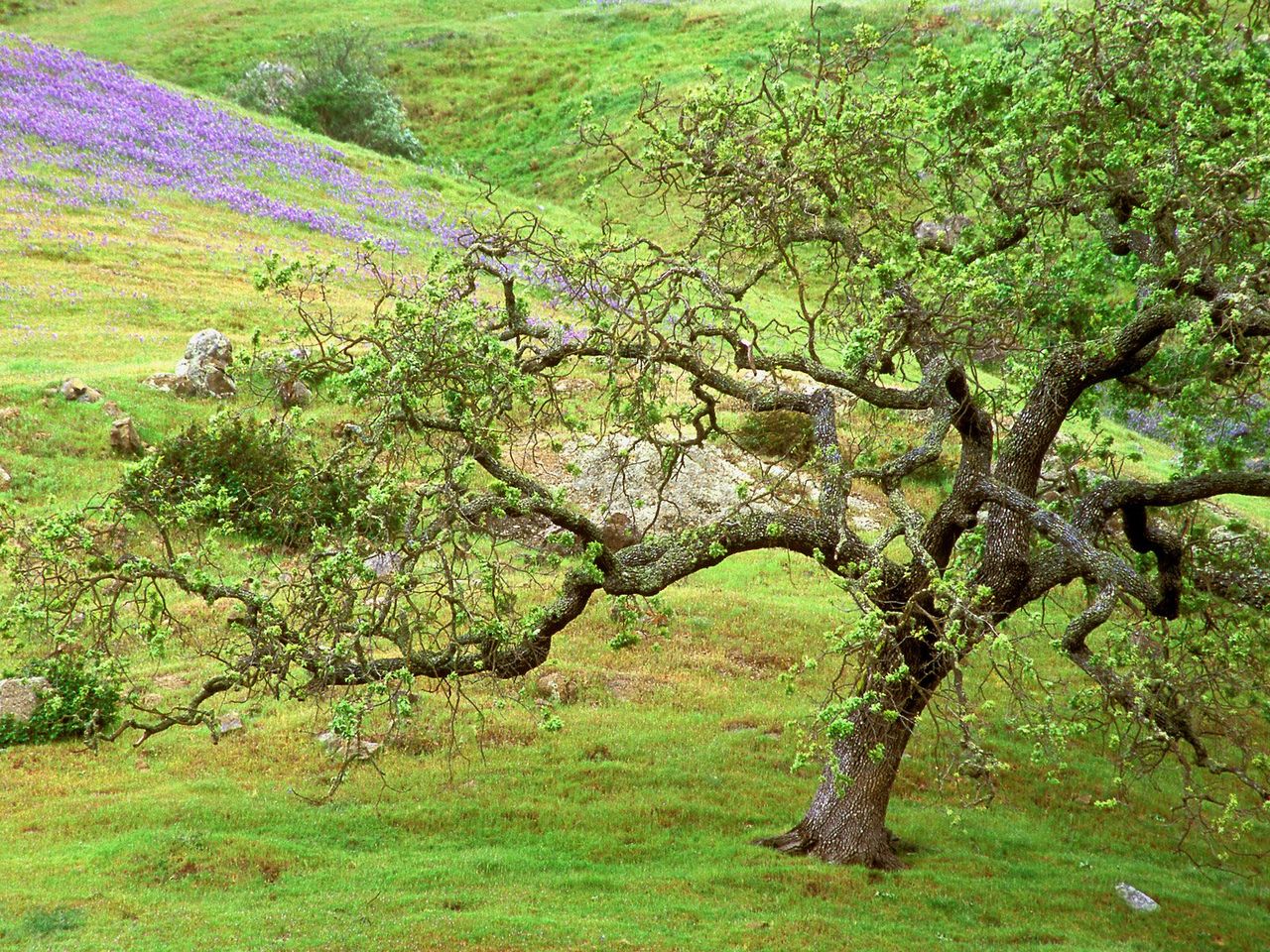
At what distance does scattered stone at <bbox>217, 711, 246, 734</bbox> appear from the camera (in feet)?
73.0

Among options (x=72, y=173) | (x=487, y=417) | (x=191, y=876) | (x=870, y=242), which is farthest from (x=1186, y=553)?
(x=72, y=173)

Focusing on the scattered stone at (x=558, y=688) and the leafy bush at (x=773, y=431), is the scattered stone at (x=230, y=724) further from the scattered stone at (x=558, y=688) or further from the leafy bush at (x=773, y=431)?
the leafy bush at (x=773, y=431)

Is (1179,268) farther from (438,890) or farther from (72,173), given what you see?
(72,173)

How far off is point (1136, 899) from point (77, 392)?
30701mm

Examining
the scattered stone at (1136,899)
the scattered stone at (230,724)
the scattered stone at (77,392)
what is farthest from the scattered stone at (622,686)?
the scattered stone at (77,392)

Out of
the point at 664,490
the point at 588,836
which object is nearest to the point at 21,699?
the point at 588,836

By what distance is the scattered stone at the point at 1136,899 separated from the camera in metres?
18.2

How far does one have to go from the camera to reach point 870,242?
21047mm

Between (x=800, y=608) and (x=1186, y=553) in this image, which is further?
(x=800, y=608)

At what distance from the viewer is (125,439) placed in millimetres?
32375

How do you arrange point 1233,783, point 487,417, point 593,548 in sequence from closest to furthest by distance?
1. point 487,417
2. point 593,548
3. point 1233,783

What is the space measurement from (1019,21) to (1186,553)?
29.6 feet

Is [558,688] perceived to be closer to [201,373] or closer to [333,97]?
[201,373]

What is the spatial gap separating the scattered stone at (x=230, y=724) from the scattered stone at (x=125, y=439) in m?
12.7
